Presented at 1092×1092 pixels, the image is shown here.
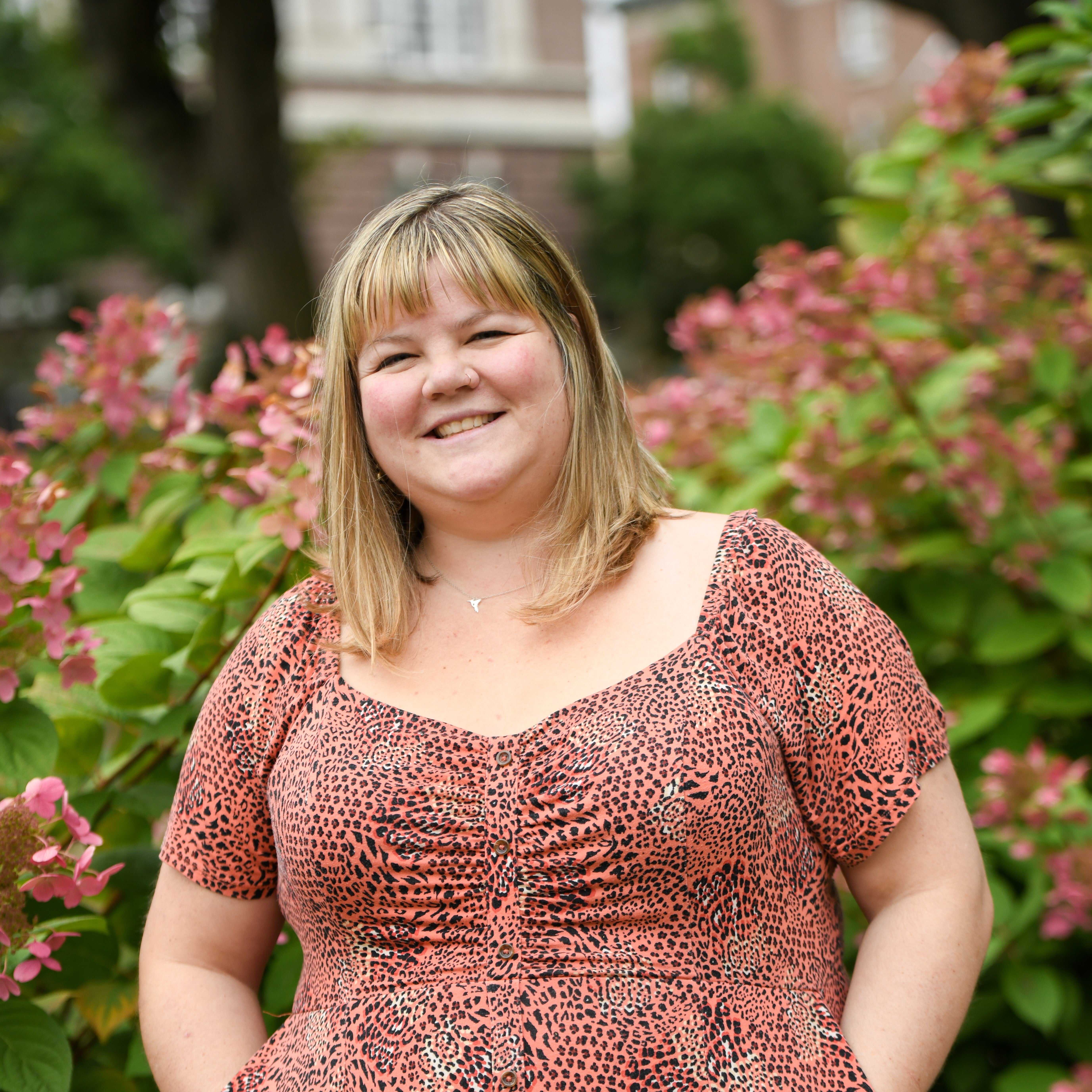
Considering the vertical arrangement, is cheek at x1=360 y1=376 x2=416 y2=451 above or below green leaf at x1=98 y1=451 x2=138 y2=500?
above

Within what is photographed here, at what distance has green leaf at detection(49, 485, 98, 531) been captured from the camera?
232cm

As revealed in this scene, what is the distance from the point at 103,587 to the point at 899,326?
1745 millimetres

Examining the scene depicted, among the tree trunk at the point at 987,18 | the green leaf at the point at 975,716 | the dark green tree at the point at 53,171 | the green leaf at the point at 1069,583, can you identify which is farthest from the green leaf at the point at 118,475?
the dark green tree at the point at 53,171

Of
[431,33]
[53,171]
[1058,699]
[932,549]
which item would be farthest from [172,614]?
[431,33]

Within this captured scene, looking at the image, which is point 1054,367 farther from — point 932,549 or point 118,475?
point 118,475

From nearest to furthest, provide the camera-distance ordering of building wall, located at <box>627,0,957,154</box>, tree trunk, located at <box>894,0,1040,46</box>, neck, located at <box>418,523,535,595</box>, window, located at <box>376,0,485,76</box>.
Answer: neck, located at <box>418,523,535,595</box> < tree trunk, located at <box>894,0,1040,46</box> < window, located at <box>376,0,485,76</box> < building wall, located at <box>627,0,957,154</box>

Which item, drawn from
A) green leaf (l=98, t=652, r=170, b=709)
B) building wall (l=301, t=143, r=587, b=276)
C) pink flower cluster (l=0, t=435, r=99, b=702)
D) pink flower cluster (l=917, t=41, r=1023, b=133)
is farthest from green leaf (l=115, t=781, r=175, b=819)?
building wall (l=301, t=143, r=587, b=276)

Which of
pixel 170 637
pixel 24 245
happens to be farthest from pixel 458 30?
pixel 170 637

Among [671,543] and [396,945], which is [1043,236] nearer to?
[671,543]

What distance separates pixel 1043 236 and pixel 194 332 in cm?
254

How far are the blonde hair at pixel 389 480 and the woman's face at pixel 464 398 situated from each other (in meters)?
0.03

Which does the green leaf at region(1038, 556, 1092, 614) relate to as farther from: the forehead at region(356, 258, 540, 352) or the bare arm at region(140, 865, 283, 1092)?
the bare arm at region(140, 865, 283, 1092)

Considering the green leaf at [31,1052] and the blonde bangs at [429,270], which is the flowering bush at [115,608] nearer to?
the green leaf at [31,1052]

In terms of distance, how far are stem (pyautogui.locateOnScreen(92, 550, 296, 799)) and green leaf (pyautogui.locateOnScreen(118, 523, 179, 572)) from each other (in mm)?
319
